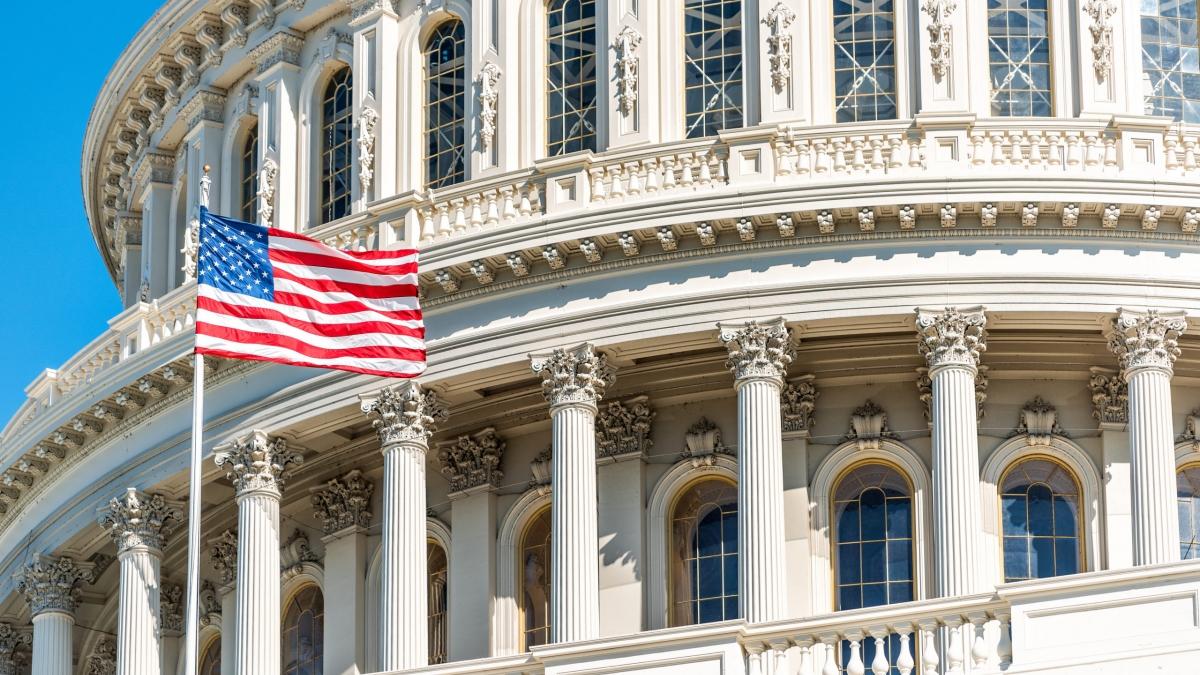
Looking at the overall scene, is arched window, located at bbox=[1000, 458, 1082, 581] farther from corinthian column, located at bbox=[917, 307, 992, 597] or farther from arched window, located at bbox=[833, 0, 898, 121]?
arched window, located at bbox=[833, 0, 898, 121]

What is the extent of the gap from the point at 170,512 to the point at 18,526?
5.30 m

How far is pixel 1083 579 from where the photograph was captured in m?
35.5

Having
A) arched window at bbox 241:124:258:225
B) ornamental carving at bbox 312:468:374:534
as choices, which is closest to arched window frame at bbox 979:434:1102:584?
ornamental carving at bbox 312:468:374:534

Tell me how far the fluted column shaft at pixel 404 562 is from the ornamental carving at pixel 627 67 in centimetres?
576

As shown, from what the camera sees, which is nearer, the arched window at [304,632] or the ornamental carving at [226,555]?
the arched window at [304,632]

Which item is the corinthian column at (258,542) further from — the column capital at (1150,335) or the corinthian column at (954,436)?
the column capital at (1150,335)

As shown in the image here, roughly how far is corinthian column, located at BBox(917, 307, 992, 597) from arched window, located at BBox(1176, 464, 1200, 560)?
329 cm

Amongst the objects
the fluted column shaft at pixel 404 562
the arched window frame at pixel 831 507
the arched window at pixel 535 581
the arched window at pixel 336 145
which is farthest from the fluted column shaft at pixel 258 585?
the arched window frame at pixel 831 507

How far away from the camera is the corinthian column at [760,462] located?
157 feet

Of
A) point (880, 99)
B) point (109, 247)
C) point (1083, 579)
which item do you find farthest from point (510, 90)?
point (1083, 579)

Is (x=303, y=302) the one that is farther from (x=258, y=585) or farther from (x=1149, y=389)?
(x=1149, y=389)

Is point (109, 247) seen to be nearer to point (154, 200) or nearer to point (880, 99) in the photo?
point (154, 200)

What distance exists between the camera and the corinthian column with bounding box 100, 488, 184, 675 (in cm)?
5391

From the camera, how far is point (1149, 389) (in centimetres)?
4881
